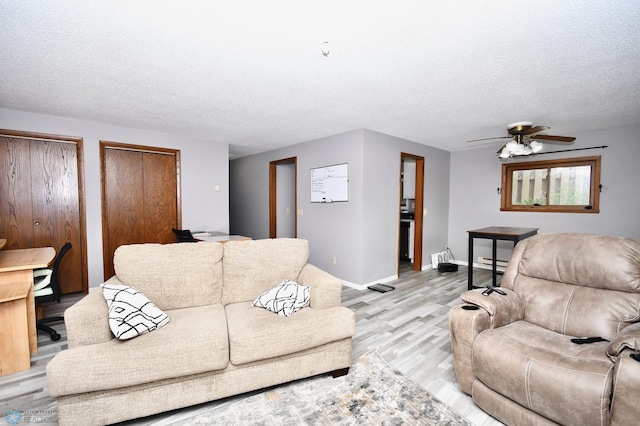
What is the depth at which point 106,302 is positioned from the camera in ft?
5.92

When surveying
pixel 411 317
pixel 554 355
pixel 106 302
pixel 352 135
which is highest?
pixel 352 135

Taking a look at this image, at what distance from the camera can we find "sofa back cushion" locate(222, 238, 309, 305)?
7.78 ft

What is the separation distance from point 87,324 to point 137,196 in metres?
3.16

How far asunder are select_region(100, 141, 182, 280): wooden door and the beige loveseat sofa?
2484 millimetres

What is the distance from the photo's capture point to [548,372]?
143cm

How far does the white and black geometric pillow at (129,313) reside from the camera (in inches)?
65.9

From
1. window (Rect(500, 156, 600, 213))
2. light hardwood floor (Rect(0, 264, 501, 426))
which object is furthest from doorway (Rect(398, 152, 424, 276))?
window (Rect(500, 156, 600, 213))

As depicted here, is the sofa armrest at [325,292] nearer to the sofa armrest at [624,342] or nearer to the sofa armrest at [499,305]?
the sofa armrest at [499,305]

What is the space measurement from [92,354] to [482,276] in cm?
534

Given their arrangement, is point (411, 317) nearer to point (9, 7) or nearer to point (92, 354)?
point (92, 354)

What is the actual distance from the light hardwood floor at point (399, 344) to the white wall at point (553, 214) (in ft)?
4.71

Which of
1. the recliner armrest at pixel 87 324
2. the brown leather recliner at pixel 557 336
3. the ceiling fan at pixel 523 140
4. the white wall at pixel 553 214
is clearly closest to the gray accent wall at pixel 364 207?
the white wall at pixel 553 214

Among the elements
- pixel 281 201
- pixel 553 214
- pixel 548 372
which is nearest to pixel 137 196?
pixel 281 201

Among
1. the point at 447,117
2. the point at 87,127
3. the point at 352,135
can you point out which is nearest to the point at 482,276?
the point at 447,117
